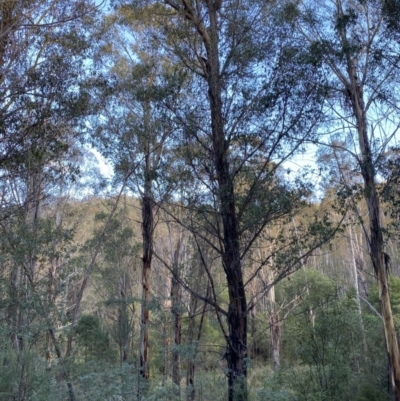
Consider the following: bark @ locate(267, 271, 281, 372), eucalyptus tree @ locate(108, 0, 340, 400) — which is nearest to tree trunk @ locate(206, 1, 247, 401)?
eucalyptus tree @ locate(108, 0, 340, 400)

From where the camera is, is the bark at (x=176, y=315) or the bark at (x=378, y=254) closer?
the bark at (x=378, y=254)

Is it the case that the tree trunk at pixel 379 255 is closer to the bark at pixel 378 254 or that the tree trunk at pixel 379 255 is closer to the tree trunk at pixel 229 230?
the bark at pixel 378 254

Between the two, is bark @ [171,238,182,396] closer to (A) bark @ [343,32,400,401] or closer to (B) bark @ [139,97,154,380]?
(B) bark @ [139,97,154,380]

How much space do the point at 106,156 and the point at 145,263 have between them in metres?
3.32

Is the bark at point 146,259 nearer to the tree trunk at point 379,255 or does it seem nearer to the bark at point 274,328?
the tree trunk at point 379,255

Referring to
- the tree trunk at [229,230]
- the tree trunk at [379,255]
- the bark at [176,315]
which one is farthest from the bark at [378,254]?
the bark at [176,315]

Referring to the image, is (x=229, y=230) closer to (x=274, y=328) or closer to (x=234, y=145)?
(x=234, y=145)

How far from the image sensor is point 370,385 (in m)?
9.48

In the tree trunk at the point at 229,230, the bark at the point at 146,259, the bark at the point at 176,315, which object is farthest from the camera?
the bark at the point at 176,315

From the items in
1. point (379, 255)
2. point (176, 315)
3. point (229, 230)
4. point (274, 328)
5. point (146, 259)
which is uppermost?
point (146, 259)

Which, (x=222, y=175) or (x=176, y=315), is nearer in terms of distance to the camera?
(x=222, y=175)

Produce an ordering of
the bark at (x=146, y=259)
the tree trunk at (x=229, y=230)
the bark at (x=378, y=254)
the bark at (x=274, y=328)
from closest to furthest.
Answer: the tree trunk at (x=229, y=230) → the bark at (x=378, y=254) → the bark at (x=146, y=259) → the bark at (x=274, y=328)

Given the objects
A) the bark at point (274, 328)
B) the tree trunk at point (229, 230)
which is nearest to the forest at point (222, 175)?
the tree trunk at point (229, 230)

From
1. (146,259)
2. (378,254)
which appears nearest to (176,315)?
(146,259)
